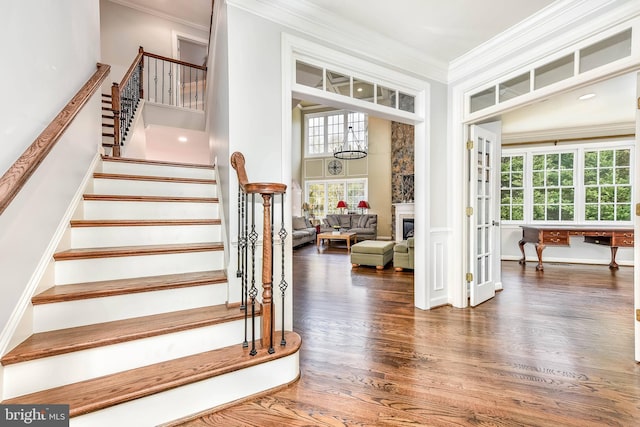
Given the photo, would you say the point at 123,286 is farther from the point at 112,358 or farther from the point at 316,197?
the point at 316,197

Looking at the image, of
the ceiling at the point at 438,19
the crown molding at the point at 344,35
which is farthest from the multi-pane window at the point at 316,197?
the ceiling at the point at 438,19

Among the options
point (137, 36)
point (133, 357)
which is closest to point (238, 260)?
point (133, 357)

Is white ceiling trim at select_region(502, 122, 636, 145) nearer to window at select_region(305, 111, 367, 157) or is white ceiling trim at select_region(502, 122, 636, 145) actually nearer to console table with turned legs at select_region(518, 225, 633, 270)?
console table with turned legs at select_region(518, 225, 633, 270)

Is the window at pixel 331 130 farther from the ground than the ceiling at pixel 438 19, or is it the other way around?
the window at pixel 331 130

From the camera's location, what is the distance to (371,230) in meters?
8.85

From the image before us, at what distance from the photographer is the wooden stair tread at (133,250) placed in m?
1.79

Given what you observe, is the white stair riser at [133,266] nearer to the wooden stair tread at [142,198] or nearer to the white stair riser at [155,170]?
the wooden stair tread at [142,198]

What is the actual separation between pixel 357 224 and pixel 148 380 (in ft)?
26.4

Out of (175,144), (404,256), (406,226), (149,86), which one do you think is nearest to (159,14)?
(149,86)

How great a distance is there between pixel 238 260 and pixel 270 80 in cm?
139

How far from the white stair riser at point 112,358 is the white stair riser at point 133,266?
0.61 metres

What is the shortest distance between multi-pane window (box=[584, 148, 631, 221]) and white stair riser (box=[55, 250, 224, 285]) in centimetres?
701

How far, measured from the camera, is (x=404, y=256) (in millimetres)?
4758

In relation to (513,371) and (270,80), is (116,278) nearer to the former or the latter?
(270,80)
